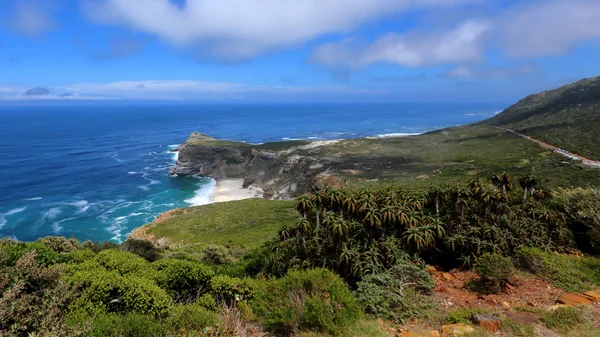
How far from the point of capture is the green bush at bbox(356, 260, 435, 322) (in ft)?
46.0

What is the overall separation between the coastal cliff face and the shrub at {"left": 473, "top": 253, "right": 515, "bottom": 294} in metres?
61.6

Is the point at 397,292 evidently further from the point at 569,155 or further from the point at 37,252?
the point at 569,155

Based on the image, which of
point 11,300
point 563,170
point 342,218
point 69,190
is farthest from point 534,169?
point 69,190

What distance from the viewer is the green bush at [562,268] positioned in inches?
626

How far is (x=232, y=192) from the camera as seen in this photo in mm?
90188

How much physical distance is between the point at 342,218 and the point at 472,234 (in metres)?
8.17

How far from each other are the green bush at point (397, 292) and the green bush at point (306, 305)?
983 millimetres

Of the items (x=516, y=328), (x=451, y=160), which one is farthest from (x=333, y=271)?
(x=451, y=160)

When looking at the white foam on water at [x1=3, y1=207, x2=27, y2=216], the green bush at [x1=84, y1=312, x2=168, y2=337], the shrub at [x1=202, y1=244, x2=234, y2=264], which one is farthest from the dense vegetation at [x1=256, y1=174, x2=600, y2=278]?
the white foam on water at [x1=3, y1=207, x2=27, y2=216]

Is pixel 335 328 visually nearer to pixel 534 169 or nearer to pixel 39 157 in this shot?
pixel 534 169

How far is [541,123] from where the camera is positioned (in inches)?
3893

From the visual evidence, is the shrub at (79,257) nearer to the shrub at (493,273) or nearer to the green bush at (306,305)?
the green bush at (306,305)

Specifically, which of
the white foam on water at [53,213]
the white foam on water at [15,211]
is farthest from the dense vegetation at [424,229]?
the white foam on water at [15,211]

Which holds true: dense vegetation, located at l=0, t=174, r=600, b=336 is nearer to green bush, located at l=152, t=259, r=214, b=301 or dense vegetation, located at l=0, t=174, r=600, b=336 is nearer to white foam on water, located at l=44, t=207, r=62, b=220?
green bush, located at l=152, t=259, r=214, b=301
